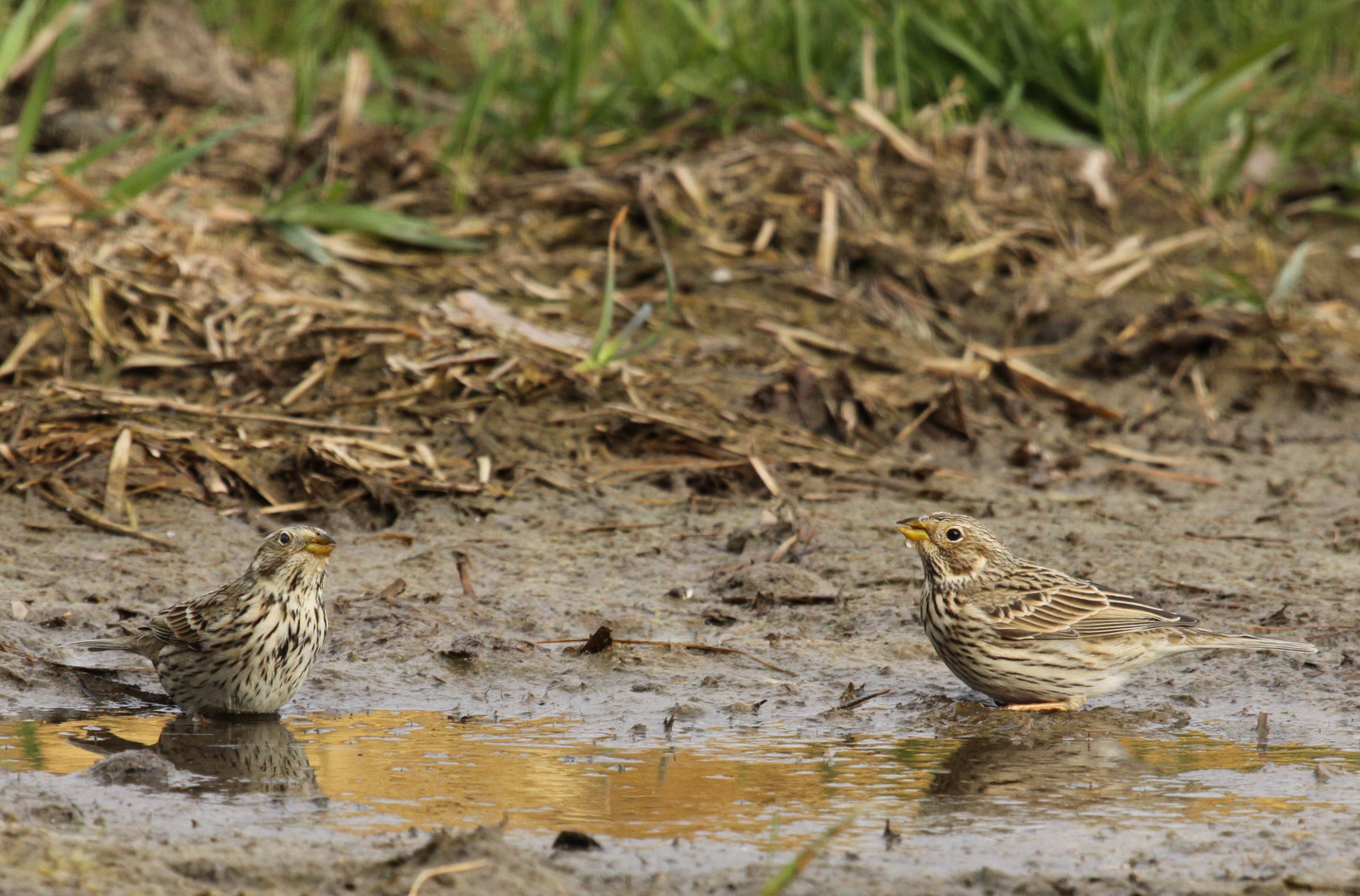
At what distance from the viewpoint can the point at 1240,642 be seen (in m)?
6.23

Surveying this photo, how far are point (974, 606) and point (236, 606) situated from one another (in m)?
2.94

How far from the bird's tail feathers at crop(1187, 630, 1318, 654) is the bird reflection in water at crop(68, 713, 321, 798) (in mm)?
3467

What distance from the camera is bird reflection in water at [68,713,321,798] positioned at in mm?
5105

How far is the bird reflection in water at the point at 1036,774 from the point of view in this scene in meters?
5.02

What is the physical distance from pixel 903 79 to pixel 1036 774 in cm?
708

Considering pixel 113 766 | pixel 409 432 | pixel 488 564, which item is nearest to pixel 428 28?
pixel 409 432

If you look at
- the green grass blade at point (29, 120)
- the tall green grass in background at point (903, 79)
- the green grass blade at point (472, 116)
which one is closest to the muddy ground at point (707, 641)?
the green grass blade at point (29, 120)

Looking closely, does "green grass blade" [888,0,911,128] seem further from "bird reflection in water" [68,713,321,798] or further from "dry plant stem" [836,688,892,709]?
"bird reflection in water" [68,713,321,798]

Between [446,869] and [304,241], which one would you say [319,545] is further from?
[304,241]

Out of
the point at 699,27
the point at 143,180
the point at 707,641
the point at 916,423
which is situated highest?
the point at 699,27

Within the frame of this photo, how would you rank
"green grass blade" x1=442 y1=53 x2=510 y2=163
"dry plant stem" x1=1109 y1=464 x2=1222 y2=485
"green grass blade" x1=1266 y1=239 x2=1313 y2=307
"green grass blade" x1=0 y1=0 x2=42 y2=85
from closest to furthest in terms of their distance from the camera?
"dry plant stem" x1=1109 y1=464 x2=1222 y2=485 → "green grass blade" x1=0 y1=0 x2=42 y2=85 → "green grass blade" x1=1266 y1=239 x2=1313 y2=307 → "green grass blade" x1=442 y1=53 x2=510 y2=163

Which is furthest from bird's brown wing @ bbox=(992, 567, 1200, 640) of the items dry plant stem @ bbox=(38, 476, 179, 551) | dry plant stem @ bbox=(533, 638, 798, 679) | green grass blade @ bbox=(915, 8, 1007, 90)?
green grass blade @ bbox=(915, 8, 1007, 90)

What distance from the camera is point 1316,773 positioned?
205 inches

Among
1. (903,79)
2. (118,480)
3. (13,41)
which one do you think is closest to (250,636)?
(118,480)
